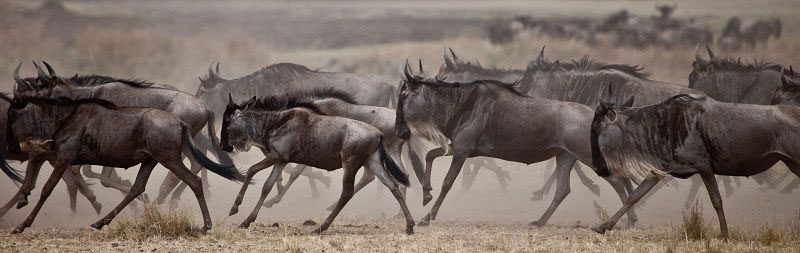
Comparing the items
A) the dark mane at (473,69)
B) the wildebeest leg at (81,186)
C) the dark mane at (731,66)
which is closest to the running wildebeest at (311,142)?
the wildebeest leg at (81,186)

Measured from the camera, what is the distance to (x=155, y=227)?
962cm

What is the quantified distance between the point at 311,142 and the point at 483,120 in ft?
6.69

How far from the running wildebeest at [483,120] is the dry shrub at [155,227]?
2.49m

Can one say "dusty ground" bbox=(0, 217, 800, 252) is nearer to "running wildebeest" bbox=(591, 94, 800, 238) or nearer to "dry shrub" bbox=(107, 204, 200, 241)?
"dry shrub" bbox=(107, 204, 200, 241)

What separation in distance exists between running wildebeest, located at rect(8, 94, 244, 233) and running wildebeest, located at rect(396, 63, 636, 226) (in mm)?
2210

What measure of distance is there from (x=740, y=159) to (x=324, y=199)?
6.80 meters

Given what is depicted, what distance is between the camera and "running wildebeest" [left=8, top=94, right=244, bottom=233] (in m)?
9.79

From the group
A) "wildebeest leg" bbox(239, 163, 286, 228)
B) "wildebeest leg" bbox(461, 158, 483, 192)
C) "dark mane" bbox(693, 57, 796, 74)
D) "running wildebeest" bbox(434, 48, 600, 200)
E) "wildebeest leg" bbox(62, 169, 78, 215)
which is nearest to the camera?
"wildebeest leg" bbox(239, 163, 286, 228)

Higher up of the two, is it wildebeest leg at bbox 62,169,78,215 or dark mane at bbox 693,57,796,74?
dark mane at bbox 693,57,796,74

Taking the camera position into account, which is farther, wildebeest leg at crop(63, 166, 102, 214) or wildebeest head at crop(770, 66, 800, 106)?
wildebeest head at crop(770, 66, 800, 106)

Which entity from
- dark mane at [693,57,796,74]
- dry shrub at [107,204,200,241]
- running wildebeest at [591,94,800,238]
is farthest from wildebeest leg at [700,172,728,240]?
dark mane at [693,57,796,74]

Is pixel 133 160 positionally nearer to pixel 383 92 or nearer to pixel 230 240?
pixel 230 240

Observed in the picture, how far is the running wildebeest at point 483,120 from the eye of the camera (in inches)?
448

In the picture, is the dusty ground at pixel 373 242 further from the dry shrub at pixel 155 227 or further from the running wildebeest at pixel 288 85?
the running wildebeest at pixel 288 85
